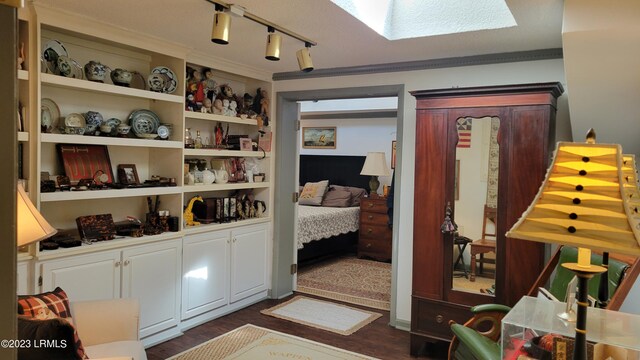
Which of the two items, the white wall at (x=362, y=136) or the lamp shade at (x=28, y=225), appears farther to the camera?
the white wall at (x=362, y=136)

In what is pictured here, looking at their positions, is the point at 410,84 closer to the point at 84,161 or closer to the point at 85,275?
the point at 84,161

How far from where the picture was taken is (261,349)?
335 cm

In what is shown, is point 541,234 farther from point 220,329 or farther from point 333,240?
point 333,240

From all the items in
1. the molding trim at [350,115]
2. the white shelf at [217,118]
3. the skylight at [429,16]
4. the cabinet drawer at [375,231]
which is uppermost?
the skylight at [429,16]

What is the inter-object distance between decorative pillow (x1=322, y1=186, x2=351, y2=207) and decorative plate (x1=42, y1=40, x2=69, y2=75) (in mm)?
4339

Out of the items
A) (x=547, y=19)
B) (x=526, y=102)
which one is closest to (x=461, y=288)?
(x=526, y=102)

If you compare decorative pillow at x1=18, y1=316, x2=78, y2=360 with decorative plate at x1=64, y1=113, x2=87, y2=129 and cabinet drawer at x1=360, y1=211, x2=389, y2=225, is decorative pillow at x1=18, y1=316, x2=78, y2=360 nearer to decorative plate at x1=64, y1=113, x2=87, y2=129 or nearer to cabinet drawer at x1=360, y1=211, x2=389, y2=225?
decorative plate at x1=64, y1=113, x2=87, y2=129

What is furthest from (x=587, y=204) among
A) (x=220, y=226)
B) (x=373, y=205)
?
(x=373, y=205)

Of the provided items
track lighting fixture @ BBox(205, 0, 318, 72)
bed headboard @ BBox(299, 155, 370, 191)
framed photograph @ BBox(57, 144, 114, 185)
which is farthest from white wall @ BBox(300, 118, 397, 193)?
framed photograph @ BBox(57, 144, 114, 185)

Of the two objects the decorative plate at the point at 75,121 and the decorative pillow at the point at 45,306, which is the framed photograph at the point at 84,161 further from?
the decorative pillow at the point at 45,306

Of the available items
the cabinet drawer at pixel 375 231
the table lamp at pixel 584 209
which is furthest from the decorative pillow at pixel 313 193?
the table lamp at pixel 584 209

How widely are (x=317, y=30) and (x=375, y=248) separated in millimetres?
3983

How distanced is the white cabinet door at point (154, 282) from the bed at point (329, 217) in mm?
1928

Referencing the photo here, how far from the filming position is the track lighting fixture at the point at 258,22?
2.35m
